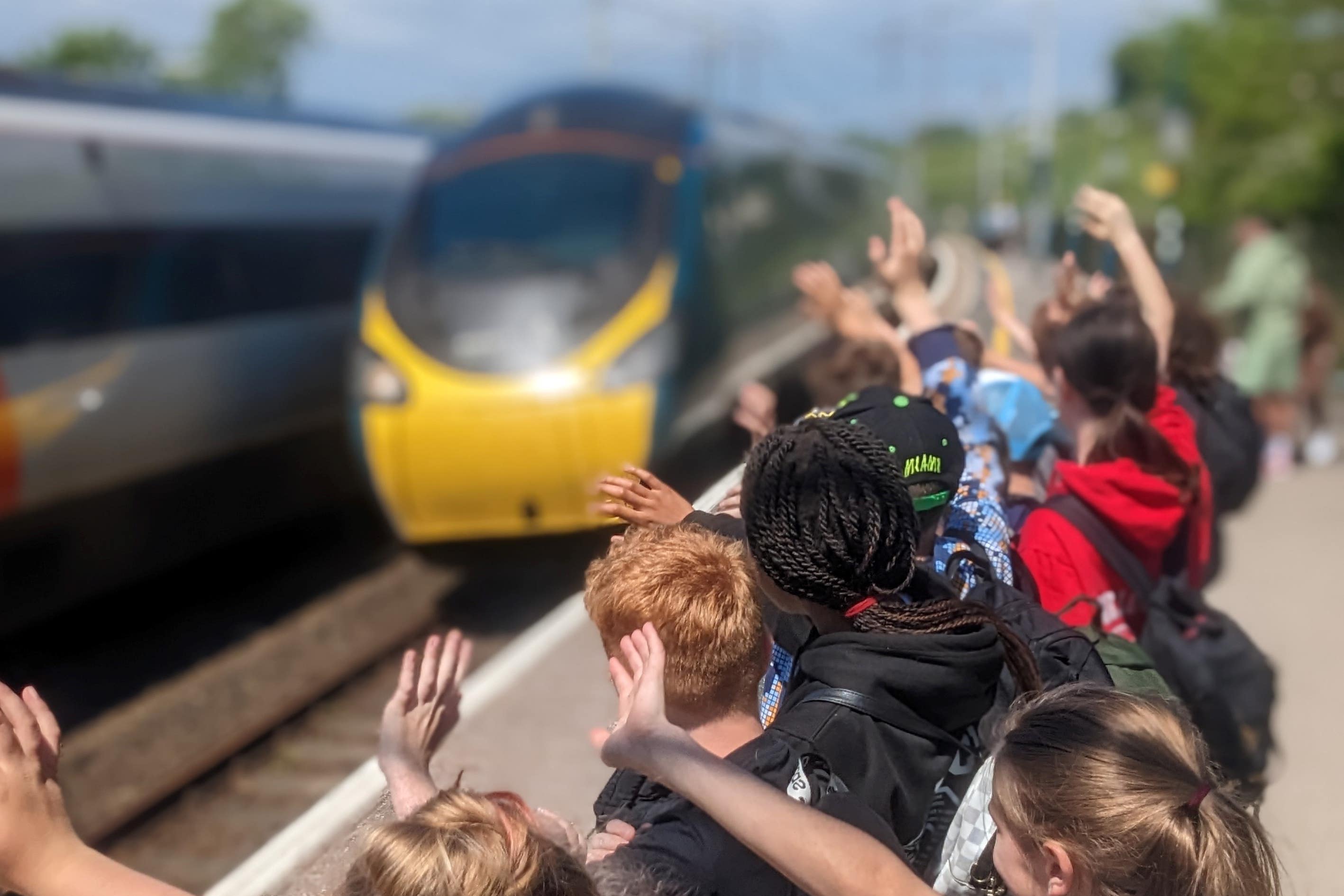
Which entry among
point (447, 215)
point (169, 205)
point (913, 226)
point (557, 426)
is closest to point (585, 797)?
point (913, 226)

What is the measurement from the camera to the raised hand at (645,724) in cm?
157

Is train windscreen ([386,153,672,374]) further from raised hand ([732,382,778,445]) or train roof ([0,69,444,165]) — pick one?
raised hand ([732,382,778,445])

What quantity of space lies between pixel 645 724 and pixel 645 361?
5.75 meters

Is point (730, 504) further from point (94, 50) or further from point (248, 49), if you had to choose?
point (94, 50)

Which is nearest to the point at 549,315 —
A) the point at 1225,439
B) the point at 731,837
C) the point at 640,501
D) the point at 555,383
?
the point at 555,383

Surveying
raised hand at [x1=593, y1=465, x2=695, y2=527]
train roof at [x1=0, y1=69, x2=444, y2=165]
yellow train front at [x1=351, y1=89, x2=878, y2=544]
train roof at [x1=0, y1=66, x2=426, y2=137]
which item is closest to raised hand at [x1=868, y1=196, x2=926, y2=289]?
raised hand at [x1=593, y1=465, x2=695, y2=527]

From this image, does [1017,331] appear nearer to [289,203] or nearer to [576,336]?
[576,336]

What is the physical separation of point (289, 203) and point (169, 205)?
1757mm

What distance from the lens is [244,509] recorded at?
9.86 meters

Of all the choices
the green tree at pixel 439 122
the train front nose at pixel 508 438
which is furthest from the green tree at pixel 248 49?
the train front nose at pixel 508 438

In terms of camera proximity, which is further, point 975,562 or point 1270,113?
point 1270,113

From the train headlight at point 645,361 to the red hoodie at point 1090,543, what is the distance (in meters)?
4.70

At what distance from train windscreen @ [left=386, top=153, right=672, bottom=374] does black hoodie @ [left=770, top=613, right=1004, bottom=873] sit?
5.52 m

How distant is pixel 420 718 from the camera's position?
1837 millimetres
